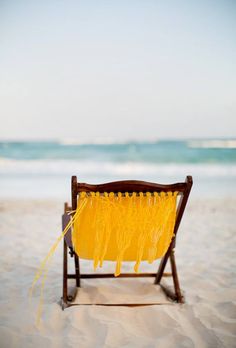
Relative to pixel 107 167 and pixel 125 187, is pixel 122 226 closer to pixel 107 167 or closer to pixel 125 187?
pixel 125 187

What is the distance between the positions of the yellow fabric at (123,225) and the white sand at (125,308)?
31 centimetres

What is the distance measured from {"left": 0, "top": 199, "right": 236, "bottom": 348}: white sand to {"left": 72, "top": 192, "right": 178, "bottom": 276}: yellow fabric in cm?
31

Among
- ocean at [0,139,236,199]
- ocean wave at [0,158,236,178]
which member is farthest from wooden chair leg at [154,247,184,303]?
ocean wave at [0,158,236,178]

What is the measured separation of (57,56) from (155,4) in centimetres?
517

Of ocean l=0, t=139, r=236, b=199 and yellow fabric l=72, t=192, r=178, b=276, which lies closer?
yellow fabric l=72, t=192, r=178, b=276

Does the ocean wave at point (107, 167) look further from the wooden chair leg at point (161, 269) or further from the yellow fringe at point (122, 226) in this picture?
the yellow fringe at point (122, 226)

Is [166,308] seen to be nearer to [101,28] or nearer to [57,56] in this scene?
[101,28]

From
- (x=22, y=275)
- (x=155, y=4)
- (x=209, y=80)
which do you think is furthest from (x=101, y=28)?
(x=22, y=275)

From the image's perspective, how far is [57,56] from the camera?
1162 centimetres

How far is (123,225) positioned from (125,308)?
531 mm

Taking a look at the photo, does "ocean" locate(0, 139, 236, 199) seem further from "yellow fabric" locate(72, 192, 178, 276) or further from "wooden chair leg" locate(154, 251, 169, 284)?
"yellow fabric" locate(72, 192, 178, 276)

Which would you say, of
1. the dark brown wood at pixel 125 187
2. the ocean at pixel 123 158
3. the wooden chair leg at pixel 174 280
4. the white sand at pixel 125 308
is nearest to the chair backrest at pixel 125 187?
the dark brown wood at pixel 125 187

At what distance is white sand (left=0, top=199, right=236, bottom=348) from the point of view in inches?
63.1

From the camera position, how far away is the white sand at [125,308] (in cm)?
160
